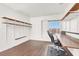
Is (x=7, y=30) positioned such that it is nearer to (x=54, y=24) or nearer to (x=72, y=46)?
(x=54, y=24)

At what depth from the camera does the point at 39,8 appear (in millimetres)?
1325

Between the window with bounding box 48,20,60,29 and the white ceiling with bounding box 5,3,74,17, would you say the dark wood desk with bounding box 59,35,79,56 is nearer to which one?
the window with bounding box 48,20,60,29

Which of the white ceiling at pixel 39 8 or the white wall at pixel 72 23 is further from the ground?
the white ceiling at pixel 39 8

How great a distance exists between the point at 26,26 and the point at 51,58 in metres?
0.47

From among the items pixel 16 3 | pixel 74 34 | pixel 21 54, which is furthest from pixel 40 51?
pixel 16 3

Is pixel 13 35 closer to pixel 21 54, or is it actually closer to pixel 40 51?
pixel 21 54

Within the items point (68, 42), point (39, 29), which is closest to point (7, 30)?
point (39, 29)

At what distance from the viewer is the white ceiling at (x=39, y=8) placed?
126 centimetres

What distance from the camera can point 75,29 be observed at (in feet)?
4.43

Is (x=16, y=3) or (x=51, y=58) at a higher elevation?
(x=16, y=3)

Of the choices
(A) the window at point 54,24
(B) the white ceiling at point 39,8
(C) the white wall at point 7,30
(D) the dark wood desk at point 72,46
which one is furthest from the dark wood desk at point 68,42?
(C) the white wall at point 7,30

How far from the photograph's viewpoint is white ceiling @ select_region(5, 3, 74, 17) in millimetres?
1257

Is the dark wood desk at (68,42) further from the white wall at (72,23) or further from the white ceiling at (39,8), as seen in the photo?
the white ceiling at (39,8)

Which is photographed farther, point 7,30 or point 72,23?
point 72,23
